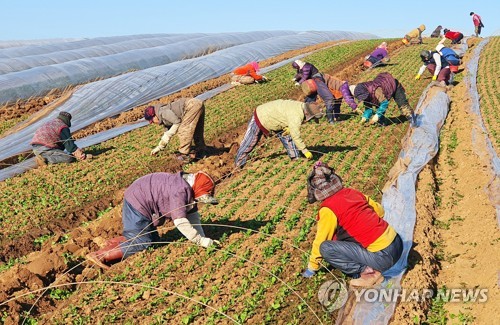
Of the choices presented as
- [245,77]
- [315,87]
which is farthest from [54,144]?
[245,77]

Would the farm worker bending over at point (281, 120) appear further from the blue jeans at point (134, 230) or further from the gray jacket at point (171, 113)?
the blue jeans at point (134, 230)

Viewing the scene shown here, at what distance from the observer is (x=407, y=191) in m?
7.65

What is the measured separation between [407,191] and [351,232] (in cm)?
303

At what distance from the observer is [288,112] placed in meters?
8.55

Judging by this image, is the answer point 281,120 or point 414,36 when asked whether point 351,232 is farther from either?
point 414,36

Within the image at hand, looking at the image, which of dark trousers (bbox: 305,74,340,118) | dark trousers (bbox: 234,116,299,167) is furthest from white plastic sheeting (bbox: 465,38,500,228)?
dark trousers (bbox: 234,116,299,167)

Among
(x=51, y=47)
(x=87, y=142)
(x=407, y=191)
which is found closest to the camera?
(x=407, y=191)

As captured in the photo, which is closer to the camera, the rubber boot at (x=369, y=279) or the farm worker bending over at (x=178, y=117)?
the rubber boot at (x=369, y=279)

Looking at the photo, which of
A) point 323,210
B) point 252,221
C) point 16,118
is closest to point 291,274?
point 323,210

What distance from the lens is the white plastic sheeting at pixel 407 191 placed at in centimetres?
487

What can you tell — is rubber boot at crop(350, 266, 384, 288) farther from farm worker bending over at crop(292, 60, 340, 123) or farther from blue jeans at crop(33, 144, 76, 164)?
blue jeans at crop(33, 144, 76, 164)

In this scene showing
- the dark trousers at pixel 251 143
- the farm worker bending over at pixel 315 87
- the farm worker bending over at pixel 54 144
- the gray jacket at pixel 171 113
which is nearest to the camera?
the dark trousers at pixel 251 143

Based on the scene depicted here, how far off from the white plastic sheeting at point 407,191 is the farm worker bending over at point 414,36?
45.9 ft

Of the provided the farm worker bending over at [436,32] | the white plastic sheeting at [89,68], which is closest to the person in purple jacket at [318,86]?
the white plastic sheeting at [89,68]
